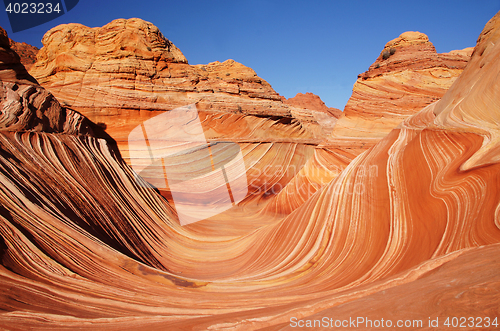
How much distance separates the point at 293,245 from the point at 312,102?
34.0 meters

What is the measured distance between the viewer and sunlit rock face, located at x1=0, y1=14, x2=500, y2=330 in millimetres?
1708

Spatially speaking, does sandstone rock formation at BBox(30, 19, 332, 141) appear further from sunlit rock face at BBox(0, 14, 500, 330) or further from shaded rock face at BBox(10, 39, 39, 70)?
shaded rock face at BBox(10, 39, 39, 70)

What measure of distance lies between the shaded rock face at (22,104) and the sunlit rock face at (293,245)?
28 cm

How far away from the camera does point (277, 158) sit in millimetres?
10438

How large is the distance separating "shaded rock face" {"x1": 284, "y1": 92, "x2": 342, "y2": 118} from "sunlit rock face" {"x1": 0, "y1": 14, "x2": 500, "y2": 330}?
30854 millimetres

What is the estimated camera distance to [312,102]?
3606 centimetres

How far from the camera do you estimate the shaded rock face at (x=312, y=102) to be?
34969mm

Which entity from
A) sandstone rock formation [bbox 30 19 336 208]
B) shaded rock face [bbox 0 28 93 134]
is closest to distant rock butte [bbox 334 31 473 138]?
sandstone rock formation [bbox 30 19 336 208]

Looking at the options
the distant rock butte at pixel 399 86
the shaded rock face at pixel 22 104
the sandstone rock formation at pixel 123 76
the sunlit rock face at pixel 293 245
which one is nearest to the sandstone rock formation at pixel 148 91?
the sandstone rock formation at pixel 123 76

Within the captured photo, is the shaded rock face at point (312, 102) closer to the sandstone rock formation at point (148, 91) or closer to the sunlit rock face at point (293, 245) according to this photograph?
the sandstone rock formation at point (148, 91)

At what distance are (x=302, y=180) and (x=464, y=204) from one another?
5.97 m

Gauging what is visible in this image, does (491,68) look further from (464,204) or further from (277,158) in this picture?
(277,158)

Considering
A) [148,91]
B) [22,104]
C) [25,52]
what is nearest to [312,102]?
[25,52]

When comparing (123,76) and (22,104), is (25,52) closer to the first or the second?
(123,76)
